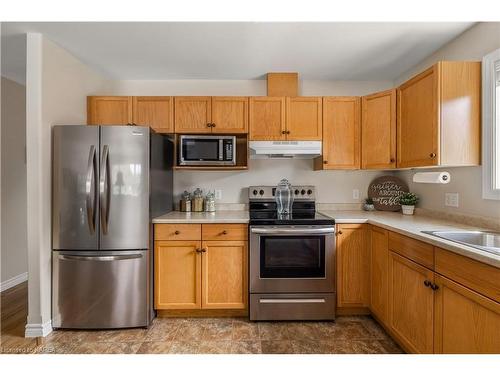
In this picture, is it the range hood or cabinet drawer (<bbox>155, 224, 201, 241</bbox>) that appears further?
the range hood

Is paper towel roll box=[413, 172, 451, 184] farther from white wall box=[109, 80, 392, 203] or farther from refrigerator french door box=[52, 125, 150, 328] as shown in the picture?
refrigerator french door box=[52, 125, 150, 328]

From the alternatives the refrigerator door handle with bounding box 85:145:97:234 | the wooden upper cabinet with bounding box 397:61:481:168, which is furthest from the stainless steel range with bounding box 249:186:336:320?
the refrigerator door handle with bounding box 85:145:97:234

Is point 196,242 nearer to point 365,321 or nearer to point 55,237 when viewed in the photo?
point 55,237

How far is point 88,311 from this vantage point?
7.63 ft

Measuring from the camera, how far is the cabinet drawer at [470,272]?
120 centimetres

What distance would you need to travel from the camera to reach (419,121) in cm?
227

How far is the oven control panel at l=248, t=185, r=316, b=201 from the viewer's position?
3.18 meters

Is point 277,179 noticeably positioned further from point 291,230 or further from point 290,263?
point 290,263

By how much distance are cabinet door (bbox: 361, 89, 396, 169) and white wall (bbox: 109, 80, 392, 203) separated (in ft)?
1.41

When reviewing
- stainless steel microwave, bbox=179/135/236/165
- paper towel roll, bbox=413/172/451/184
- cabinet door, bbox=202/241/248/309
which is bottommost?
cabinet door, bbox=202/241/248/309

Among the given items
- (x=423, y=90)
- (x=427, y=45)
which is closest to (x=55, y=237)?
→ (x=423, y=90)

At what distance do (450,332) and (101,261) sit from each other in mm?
2413

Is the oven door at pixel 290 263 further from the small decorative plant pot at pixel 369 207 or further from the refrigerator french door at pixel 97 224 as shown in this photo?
the refrigerator french door at pixel 97 224

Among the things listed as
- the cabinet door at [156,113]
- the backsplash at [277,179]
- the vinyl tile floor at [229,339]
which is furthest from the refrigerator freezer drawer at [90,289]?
the cabinet door at [156,113]
